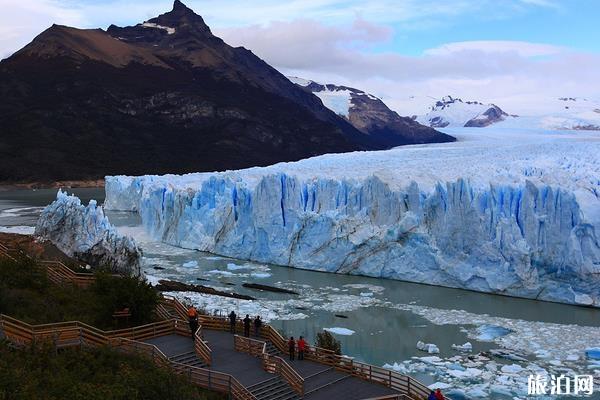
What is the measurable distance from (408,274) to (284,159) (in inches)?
2629

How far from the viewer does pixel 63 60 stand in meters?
101

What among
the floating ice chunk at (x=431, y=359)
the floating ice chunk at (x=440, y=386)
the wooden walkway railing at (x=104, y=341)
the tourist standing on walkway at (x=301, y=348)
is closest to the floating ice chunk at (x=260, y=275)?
the floating ice chunk at (x=431, y=359)

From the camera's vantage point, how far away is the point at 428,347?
15945mm

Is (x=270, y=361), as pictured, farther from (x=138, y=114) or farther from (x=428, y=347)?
(x=138, y=114)

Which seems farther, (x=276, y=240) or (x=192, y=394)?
(x=276, y=240)

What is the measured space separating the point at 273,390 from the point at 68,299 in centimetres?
574

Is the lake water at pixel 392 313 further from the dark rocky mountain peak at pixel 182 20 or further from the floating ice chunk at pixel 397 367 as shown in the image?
the dark rocky mountain peak at pixel 182 20

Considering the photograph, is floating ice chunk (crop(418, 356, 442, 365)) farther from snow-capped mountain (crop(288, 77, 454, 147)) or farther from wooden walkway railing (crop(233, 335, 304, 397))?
snow-capped mountain (crop(288, 77, 454, 147))

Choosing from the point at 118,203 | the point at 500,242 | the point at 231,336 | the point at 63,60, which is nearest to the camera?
the point at 231,336

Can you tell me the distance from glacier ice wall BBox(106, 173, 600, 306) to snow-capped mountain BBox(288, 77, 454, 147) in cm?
9205

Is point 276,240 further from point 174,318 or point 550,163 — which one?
point 174,318

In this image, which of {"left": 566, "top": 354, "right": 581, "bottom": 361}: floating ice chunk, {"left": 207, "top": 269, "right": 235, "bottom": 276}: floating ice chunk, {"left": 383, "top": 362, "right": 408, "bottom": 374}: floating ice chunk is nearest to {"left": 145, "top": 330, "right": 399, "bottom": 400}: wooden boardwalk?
{"left": 383, "top": 362, "right": 408, "bottom": 374}: floating ice chunk

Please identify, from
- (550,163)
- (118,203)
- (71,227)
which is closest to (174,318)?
(71,227)

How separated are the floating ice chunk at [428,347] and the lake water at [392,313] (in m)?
0.13
